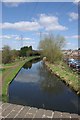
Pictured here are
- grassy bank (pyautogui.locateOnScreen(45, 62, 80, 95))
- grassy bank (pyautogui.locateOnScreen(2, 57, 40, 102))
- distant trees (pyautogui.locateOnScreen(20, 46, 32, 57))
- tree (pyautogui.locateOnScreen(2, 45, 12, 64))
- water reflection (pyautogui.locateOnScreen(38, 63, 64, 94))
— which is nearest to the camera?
grassy bank (pyautogui.locateOnScreen(2, 57, 40, 102))

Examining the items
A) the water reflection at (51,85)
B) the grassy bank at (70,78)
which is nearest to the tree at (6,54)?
the grassy bank at (70,78)

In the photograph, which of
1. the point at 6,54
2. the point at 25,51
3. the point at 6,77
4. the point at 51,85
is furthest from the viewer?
the point at 25,51

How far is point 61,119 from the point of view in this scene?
144 inches

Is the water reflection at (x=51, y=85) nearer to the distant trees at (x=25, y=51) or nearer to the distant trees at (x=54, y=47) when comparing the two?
the distant trees at (x=54, y=47)

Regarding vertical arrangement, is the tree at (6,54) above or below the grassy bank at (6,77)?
above

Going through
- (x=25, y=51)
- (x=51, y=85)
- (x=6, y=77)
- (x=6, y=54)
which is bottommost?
(x=51, y=85)

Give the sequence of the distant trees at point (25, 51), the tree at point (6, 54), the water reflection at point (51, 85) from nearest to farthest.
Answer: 1. the water reflection at point (51, 85)
2. the tree at point (6, 54)
3. the distant trees at point (25, 51)

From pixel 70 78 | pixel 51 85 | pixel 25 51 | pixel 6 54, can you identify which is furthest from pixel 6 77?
pixel 25 51

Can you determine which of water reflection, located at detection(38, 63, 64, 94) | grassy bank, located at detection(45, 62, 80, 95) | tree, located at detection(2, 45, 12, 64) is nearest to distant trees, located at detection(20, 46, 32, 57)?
tree, located at detection(2, 45, 12, 64)

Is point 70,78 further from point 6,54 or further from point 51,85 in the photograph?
point 6,54

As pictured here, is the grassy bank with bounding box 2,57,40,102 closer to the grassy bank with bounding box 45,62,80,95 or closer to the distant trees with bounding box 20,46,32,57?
the grassy bank with bounding box 45,62,80,95

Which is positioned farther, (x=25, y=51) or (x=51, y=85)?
(x=25, y=51)

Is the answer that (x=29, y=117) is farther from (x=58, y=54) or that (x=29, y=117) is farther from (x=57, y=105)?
(x=58, y=54)

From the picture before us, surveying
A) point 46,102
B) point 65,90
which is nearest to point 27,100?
point 46,102
